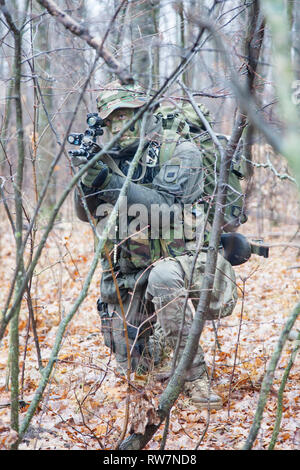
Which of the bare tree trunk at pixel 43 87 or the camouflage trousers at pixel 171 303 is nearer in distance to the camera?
the bare tree trunk at pixel 43 87

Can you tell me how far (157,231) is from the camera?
13.0 feet

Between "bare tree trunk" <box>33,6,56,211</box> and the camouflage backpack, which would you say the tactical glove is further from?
the camouflage backpack

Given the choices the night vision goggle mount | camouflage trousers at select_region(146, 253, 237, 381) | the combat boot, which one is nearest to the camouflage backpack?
camouflage trousers at select_region(146, 253, 237, 381)

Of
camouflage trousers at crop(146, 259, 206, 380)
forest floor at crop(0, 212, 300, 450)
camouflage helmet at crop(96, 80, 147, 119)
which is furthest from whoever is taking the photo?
camouflage helmet at crop(96, 80, 147, 119)

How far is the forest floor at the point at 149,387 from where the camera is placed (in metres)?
2.83

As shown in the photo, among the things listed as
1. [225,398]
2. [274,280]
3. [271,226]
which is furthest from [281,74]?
[271,226]

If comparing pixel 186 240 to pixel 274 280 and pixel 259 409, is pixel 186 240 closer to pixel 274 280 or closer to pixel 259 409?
pixel 259 409

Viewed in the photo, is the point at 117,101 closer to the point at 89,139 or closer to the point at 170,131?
the point at 170,131

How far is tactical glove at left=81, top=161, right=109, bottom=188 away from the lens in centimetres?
352

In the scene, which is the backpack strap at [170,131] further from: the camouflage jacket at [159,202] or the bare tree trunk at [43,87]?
the bare tree trunk at [43,87]

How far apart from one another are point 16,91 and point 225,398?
257cm

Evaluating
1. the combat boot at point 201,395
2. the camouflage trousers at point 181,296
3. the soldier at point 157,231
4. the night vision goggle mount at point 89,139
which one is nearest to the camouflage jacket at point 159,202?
the soldier at point 157,231
